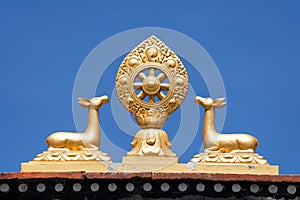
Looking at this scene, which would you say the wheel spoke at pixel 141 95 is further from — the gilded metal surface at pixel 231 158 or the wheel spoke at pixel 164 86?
the gilded metal surface at pixel 231 158

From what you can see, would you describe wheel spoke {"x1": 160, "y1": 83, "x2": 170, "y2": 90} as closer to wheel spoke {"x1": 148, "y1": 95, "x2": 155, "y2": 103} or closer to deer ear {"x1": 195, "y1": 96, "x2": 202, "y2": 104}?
wheel spoke {"x1": 148, "y1": 95, "x2": 155, "y2": 103}

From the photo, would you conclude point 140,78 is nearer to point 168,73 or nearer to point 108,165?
point 168,73

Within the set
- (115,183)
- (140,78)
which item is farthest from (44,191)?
(140,78)

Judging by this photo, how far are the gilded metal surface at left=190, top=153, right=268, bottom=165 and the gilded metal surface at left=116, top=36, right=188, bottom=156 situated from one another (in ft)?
2.66

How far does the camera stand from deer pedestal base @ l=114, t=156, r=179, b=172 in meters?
20.6

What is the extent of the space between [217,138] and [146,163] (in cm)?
136

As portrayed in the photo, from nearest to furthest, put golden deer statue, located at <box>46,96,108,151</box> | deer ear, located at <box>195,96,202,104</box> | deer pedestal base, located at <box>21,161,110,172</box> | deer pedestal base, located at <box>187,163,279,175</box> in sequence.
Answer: deer pedestal base, located at <box>187,163,279,175</box>
deer pedestal base, located at <box>21,161,110,172</box>
golden deer statue, located at <box>46,96,108,151</box>
deer ear, located at <box>195,96,202,104</box>

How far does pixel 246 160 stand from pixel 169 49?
2615mm

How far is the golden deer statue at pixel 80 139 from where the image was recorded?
21.1 m

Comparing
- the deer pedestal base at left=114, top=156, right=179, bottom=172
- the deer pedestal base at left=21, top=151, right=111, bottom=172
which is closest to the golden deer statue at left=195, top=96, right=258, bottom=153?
the deer pedestal base at left=114, top=156, right=179, bottom=172

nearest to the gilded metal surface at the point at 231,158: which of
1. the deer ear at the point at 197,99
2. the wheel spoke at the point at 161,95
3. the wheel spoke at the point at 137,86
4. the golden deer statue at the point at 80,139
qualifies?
the deer ear at the point at 197,99

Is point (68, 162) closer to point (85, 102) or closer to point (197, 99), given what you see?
point (85, 102)

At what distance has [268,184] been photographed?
19.2m

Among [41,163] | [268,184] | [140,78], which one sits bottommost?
[268,184]
